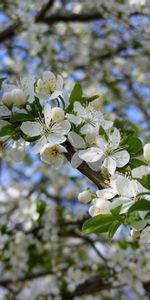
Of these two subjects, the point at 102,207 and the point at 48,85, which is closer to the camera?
the point at 102,207

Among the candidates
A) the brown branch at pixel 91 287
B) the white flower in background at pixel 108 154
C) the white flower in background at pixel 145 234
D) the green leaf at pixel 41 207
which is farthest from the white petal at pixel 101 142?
the green leaf at pixel 41 207

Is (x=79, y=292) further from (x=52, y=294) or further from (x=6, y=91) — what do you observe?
(x=6, y=91)

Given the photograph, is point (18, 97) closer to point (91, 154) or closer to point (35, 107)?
point (35, 107)

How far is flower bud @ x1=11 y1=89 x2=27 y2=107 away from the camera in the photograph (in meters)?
1.45

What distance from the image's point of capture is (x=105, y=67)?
5461 mm

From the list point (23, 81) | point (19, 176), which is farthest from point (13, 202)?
point (23, 81)

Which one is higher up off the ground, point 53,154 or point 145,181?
point 145,181

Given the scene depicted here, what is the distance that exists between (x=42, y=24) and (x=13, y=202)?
182 cm

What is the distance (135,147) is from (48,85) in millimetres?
375

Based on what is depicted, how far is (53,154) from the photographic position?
1354 millimetres

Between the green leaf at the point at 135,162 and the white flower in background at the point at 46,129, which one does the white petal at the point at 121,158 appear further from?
the white flower in background at the point at 46,129

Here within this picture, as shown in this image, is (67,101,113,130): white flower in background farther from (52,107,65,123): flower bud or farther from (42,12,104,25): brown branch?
(42,12,104,25): brown branch

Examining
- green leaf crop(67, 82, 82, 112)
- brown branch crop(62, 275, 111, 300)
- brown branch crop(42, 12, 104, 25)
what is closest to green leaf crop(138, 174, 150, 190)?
green leaf crop(67, 82, 82, 112)

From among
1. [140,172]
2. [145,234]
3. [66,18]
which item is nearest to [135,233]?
[145,234]
